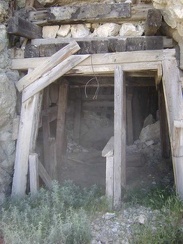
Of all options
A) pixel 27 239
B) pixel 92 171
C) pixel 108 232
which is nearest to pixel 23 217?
pixel 27 239

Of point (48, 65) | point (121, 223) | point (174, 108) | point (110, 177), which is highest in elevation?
point (48, 65)

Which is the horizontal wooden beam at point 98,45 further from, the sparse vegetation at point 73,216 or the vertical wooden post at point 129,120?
the vertical wooden post at point 129,120

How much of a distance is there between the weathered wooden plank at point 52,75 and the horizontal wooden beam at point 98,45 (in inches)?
7.0

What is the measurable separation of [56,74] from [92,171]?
248 centimetres

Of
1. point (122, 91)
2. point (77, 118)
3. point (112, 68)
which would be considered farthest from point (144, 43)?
point (77, 118)

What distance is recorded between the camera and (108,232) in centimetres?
407

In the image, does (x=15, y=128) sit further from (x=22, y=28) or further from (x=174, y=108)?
(x=174, y=108)

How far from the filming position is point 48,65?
17.1 feet

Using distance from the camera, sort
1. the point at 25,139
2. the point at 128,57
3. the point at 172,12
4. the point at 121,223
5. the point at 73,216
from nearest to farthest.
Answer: the point at 73,216, the point at 121,223, the point at 172,12, the point at 128,57, the point at 25,139

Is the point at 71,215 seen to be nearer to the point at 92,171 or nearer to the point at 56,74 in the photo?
the point at 56,74

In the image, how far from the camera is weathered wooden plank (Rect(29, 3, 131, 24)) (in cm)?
503

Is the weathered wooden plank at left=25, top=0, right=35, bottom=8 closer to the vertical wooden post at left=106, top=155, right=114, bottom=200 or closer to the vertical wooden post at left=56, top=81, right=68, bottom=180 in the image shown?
the vertical wooden post at left=56, top=81, right=68, bottom=180

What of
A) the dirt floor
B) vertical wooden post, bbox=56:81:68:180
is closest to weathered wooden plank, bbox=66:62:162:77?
vertical wooden post, bbox=56:81:68:180

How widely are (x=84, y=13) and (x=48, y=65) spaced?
0.97 m
